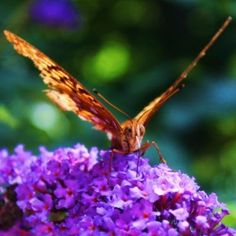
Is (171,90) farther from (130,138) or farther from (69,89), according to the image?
(69,89)

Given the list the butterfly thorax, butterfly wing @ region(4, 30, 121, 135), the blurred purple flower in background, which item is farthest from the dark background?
the butterfly thorax

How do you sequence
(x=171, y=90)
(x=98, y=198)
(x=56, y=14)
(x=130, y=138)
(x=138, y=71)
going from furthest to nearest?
(x=56, y=14)
(x=138, y=71)
(x=130, y=138)
(x=171, y=90)
(x=98, y=198)

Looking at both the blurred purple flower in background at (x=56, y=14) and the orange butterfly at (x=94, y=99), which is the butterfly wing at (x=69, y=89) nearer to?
the orange butterfly at (x=94, y=99)

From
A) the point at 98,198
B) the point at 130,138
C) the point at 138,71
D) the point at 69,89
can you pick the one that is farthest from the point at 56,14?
the point at 98,198

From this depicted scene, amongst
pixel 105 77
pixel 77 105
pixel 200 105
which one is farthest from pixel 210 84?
→ pixel 77 105

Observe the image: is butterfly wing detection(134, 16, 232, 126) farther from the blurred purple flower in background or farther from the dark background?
the blurred purple flower in background

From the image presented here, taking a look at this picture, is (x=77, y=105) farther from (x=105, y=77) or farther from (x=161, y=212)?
(x=105, y=77)
